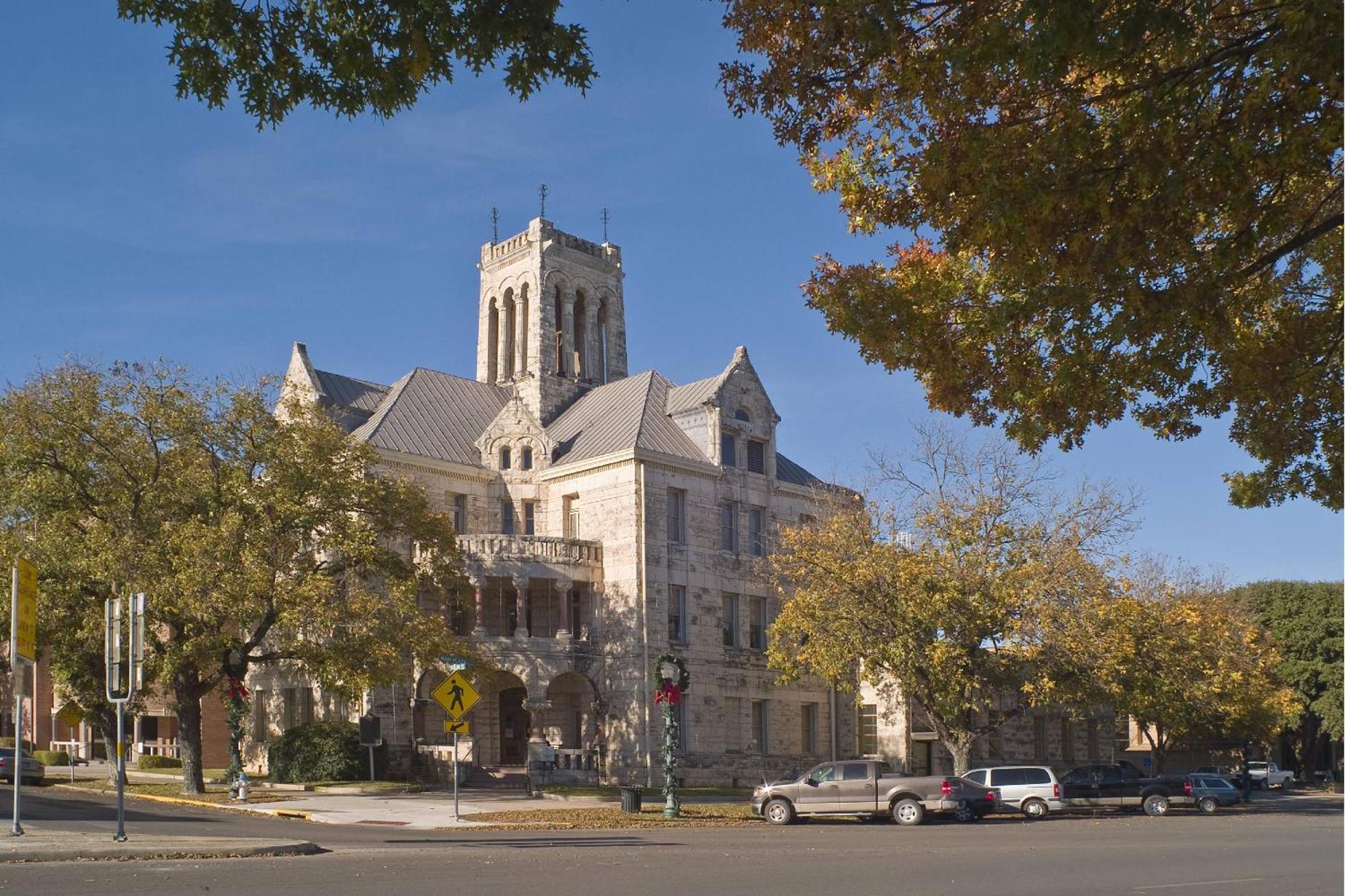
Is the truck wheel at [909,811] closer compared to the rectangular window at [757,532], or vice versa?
the truck wheel at [909,811]

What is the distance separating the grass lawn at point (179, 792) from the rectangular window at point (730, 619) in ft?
56.7

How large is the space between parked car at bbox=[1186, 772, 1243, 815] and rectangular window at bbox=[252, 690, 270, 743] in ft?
98.9

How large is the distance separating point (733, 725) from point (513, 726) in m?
7.44

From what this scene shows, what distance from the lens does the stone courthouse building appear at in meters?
46.8

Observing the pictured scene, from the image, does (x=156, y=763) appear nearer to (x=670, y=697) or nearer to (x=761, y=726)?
Answer: (x=761, y=726)

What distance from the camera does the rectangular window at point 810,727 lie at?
52.5 metres

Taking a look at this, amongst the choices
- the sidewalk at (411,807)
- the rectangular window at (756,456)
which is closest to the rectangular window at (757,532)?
the rectangular window at (756,456)

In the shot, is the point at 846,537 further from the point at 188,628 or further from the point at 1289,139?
the point at 1289,139

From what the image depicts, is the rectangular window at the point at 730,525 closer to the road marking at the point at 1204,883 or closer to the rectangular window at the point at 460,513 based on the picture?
the rectangular window at the point at 460,513

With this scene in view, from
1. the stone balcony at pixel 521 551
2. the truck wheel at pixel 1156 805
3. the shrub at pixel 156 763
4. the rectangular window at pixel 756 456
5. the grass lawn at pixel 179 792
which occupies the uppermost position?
the rectangular window at pixel 756 456

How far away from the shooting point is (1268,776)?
6769 cm

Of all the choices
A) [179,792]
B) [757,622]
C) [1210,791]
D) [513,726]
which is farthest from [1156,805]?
[179,792]

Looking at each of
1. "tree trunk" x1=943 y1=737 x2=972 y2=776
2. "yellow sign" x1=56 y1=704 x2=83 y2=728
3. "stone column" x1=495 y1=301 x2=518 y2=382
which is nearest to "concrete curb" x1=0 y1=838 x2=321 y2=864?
"yellow sign" x1=56 y1=704 x2=83 y2=728

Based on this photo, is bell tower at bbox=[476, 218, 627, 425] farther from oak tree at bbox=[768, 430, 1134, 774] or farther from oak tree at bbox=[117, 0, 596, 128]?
oak tree at bbox=[117, 0, 596, 128]
